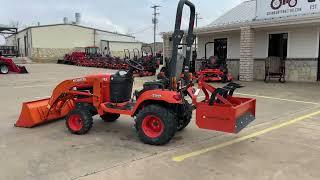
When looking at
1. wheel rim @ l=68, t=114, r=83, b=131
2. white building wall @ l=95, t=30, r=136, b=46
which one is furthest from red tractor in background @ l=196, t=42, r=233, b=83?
white building wall @ l=95, t=30, r=136, b=46

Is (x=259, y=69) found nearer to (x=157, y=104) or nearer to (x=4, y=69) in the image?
(x=157, y=104)

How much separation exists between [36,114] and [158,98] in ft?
9.27

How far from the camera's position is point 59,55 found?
4625 cm

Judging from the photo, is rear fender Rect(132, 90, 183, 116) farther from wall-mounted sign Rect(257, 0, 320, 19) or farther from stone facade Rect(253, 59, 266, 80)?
stone facade Rect(253, 59, 266, 80)

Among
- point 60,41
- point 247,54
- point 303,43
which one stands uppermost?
point 60,41

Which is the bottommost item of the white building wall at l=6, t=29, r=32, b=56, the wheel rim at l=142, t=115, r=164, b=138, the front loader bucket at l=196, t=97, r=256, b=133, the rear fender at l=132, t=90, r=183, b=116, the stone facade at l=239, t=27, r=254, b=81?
the wheel rim at l=142, t=115, r=164, b=138

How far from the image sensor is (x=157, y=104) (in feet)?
19.3

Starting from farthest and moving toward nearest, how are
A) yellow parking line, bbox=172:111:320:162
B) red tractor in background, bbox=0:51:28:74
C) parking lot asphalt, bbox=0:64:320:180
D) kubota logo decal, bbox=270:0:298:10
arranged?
red tractor in background, bbox=0:51:28:74 < kubota logo decal, bbox=270:0:298:10 < yellow parking line, bbox=172:111:320:162 < parking lot asphalt, bbox=0:64:320:180

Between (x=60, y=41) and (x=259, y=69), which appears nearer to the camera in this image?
(x=259, y=69)

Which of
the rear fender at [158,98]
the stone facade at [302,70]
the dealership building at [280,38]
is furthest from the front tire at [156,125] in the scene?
the stone facade at [302,70]

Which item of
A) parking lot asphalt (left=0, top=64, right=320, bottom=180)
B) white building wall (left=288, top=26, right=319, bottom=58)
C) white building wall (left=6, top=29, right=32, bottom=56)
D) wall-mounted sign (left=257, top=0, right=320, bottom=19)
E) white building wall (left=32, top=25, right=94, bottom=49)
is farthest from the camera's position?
white building wall (left=6, top=29, right=32, bottom=56)

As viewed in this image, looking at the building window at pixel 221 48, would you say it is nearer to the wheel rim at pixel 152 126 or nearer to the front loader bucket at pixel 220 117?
the wheel rim at pixel 152 126

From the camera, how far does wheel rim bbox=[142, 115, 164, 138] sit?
585 centimetres

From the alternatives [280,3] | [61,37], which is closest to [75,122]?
[280,3]
